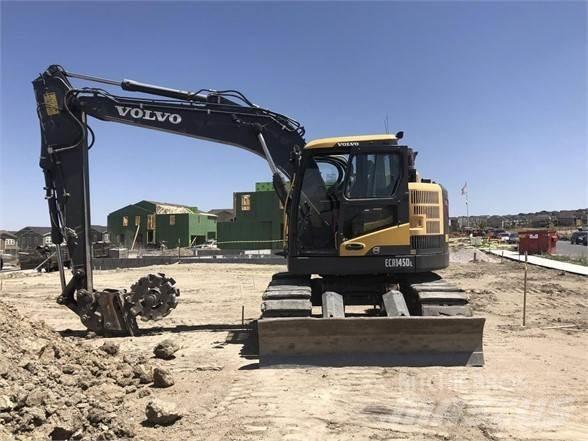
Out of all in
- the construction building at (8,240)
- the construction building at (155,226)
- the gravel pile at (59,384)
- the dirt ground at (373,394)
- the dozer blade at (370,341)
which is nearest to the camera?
the gravel pile at (59,384)

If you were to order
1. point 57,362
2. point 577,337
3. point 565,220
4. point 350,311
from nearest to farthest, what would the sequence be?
point 57,362, point 577,337, point 350,311, point 565,220

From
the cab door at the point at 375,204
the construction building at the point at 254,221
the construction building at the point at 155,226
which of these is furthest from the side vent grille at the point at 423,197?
the construction building at the point at 155,226

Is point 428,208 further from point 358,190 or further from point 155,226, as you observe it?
point 155,226

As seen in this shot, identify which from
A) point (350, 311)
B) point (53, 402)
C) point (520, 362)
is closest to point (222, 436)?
point (53, 402)

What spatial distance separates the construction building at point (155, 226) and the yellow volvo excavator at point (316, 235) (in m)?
→ 41.0

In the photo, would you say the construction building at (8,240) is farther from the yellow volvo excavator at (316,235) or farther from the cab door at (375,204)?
the cab door at (375,204)

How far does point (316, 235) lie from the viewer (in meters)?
8.05

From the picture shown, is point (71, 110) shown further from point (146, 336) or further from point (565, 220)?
point (565, 220)

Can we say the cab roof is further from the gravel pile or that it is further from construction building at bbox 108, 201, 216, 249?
construction building at bbox 108, 201, 216, 249

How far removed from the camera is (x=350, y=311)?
39.3 feet

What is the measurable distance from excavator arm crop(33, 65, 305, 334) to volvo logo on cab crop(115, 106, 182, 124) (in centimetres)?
2

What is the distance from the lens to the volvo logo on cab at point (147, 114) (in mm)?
9875

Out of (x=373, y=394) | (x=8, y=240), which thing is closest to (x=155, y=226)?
(x=8, y=240)

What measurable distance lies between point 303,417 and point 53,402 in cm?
236
